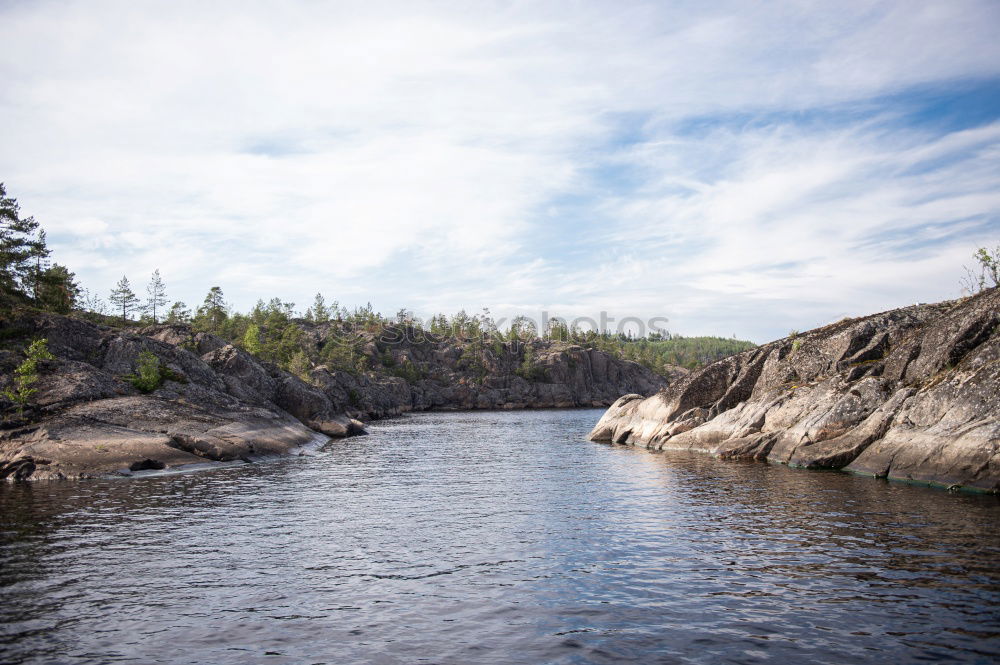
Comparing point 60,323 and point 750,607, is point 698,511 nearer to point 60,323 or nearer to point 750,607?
point 750,607

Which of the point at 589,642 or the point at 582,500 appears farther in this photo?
the point at 582,500

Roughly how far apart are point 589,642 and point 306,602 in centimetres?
707

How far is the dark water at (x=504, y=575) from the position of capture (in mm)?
12133

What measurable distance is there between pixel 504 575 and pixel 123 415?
35549mm

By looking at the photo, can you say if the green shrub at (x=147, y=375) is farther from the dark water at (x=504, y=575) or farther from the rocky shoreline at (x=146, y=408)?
the dark water at (x=504, y=575)

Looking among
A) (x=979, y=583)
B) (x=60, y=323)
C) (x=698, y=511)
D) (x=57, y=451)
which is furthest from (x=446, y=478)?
(x=60, y=323)

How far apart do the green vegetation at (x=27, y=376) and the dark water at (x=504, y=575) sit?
9.81m

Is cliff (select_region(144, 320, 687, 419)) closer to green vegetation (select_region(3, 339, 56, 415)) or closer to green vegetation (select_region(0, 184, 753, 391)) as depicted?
green vegetation (select_region(0, 184, 753, 391))

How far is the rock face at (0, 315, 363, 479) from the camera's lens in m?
36.1

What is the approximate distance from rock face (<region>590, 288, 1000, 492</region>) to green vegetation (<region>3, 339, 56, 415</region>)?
45748 millimetres

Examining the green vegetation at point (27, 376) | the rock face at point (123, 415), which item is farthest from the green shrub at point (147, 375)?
the green vegetation at point (27, 376)

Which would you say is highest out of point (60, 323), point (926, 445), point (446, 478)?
point (60, 323)

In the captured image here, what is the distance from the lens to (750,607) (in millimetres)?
13945

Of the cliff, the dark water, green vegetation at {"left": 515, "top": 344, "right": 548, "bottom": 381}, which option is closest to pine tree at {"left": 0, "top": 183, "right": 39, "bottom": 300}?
the dark water
